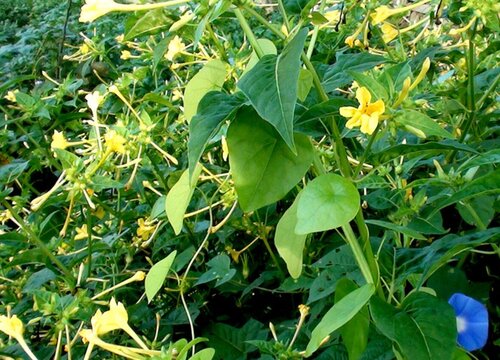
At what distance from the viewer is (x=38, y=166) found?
1.45 m

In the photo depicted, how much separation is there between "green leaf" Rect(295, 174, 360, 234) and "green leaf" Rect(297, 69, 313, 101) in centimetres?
12

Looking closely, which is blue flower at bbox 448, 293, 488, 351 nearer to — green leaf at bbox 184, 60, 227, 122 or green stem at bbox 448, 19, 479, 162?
green stem at bbox 448, 19, 479, 162

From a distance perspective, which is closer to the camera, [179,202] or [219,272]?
[179,202]

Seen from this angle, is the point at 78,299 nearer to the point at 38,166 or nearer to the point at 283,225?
the point at 283,225

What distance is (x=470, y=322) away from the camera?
88 centimetres

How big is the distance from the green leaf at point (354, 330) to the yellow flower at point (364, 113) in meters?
0.17

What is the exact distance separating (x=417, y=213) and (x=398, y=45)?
0.50 meters

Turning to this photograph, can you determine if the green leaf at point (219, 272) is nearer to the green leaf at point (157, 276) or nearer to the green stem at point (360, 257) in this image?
the green leaf at point (157, 276)

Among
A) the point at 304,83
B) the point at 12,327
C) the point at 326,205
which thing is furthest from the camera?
the point at 12,327

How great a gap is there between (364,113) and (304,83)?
75 millimetres

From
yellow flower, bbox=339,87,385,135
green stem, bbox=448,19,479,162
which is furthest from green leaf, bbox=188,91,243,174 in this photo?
green stem, bbox=448,19,479,162

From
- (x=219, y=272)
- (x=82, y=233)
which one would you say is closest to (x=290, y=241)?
(x=219, y=272)

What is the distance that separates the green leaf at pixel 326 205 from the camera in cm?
63

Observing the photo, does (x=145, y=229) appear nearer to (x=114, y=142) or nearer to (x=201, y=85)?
(x=114, y=142)
